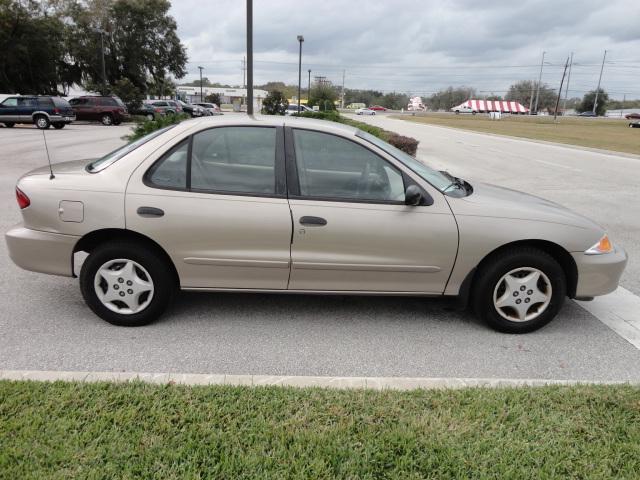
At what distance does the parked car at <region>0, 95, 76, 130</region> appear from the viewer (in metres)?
25.1

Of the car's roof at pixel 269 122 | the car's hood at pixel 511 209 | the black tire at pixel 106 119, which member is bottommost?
the black tire at pixel 106 119

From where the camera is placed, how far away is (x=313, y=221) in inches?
146

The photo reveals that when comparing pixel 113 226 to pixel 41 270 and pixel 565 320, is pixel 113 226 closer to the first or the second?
pixel 41 270

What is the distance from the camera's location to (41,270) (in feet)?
12.8

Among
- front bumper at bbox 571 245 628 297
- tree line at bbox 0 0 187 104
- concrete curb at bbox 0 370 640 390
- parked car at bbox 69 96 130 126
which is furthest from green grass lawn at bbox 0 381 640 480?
tree line at bbox 0 0 187 104

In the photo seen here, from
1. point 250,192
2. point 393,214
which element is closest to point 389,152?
point 393,214

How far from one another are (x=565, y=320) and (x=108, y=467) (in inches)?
145

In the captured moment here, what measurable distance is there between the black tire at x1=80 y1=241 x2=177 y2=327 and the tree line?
37.4m

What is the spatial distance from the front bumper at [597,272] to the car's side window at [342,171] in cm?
151

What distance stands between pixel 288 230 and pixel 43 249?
187cm

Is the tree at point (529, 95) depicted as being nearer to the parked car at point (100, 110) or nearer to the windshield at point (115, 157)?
the parked car at point (100, 110)

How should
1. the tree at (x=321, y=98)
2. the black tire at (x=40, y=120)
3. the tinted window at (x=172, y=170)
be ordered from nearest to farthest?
the tinted window at (x=172, y=170)
the black tire at (x=40, y=120)
the tree at (x=321, y=98)

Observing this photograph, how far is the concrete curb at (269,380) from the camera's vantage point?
9.95 ft

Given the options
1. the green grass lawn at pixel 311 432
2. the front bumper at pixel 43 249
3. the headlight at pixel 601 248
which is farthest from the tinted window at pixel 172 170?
the headlight at pixel 601 248
